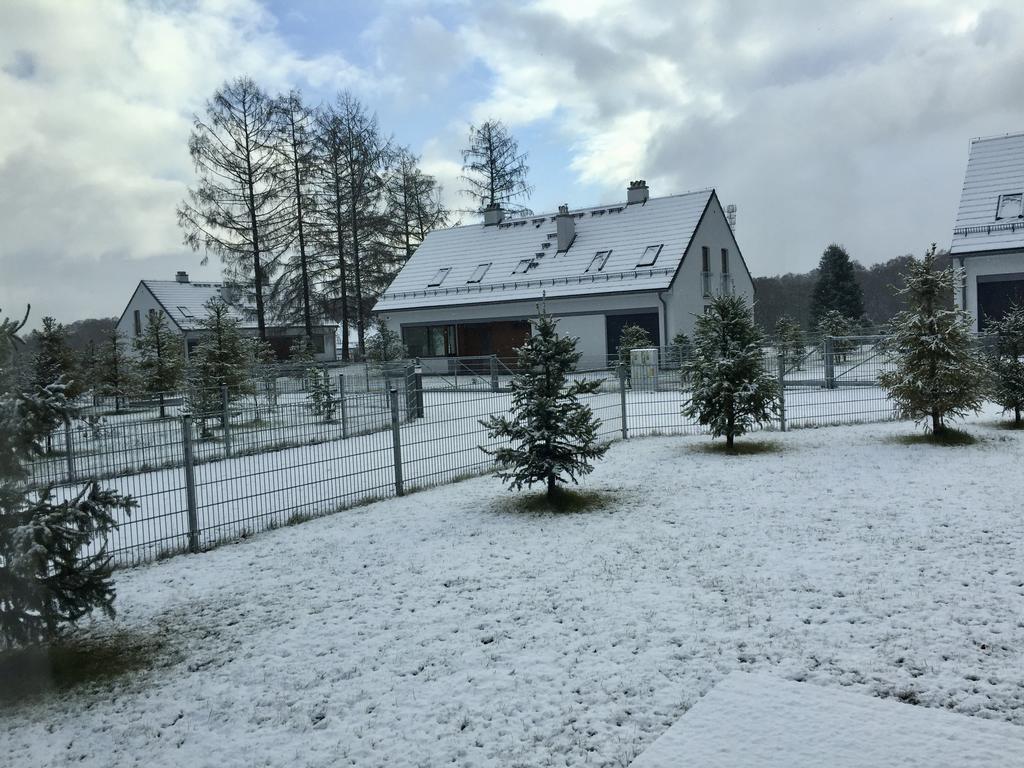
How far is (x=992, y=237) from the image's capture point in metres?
25.4

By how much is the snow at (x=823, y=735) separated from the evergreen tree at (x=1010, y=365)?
10060 mm

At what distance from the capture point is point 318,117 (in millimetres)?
36969

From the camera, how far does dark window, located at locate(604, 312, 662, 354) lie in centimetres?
2920

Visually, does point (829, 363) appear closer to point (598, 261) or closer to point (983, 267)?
point (983, 267)

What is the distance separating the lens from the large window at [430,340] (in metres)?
34.6

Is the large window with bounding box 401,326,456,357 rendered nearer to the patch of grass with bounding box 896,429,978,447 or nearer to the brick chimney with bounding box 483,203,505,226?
the brick chimney with bounding box 483,203,505,226

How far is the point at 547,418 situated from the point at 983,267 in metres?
22.5

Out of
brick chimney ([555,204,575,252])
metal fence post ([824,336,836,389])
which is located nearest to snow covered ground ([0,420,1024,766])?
metal fence post ([824,336,836,389])

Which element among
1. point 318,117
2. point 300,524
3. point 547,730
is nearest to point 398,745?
point 547,730

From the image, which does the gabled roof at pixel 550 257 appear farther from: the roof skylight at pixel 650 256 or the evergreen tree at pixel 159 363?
→ the evergreen tree at pixel 159 363

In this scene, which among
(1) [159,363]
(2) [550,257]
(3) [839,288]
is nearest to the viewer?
(1) [159,363]

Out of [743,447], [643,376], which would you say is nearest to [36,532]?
[743,447]

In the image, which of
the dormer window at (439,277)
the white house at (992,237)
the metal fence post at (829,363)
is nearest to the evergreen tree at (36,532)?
the metal fence post at (829,363)

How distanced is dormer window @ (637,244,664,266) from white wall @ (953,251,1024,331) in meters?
9.74
